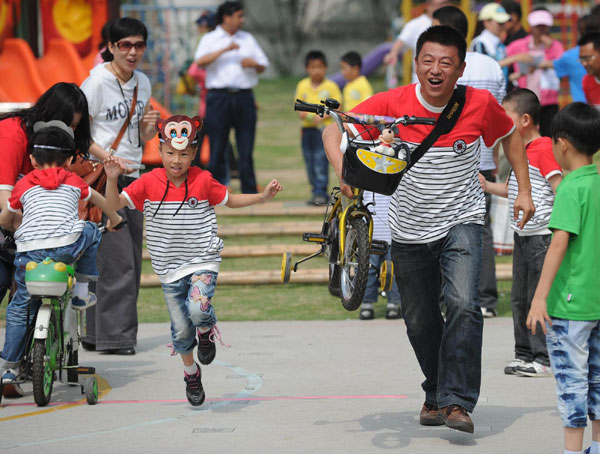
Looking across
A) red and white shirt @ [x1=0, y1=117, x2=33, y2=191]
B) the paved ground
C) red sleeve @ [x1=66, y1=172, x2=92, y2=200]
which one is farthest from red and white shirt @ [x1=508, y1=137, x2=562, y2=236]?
red and white shirt @ [x1=0, y1=117, x2=33, y2=191]

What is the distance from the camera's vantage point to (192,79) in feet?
55.6

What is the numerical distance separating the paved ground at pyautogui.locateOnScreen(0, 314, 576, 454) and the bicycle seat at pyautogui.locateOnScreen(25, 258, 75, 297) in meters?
0.73

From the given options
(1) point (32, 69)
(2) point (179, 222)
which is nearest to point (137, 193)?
(2) point (179, 222)

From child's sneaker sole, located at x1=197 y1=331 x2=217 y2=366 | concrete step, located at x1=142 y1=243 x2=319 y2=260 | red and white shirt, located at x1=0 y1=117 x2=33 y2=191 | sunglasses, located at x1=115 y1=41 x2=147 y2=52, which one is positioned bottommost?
concrete step, located at x1=142 y1=243 x2=319 y2=260

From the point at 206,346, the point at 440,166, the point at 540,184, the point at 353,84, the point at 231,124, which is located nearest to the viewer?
the point at 440,166

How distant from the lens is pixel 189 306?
620 centimetres

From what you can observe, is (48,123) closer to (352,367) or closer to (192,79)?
(352,367)

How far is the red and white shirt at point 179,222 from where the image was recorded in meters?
6.27

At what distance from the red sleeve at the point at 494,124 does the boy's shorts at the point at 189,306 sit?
175 centimetres

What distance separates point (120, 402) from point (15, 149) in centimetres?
169

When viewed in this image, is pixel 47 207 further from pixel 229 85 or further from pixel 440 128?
pixel 229 85

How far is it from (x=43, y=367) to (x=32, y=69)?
11.5 metres

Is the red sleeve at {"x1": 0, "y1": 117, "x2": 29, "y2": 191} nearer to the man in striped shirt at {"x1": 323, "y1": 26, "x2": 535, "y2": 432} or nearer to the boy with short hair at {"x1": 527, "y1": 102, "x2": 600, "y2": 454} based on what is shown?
the man in striped shirt at {"x1": 323, "y1": 26, "x2": 535, "y2": 432}

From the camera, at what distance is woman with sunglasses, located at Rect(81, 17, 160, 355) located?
780 centimetres
